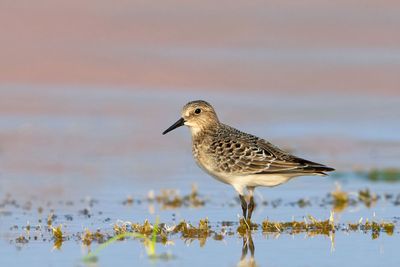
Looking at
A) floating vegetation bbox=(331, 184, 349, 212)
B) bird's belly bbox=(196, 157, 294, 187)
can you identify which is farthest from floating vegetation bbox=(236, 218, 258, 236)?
floating vegetation bbox=(331, 184, 349, 212)

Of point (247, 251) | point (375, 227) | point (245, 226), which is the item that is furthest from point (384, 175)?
point (247, 251)

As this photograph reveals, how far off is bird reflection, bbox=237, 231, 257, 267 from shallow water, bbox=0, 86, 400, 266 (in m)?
0.05

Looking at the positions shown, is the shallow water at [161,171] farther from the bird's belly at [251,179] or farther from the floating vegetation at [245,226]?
the bird's belly at [251,179]

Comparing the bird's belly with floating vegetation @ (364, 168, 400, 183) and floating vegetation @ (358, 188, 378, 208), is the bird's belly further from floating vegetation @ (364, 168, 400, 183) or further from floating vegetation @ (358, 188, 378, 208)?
floating vegetation @ (364, 168, 400, 183)

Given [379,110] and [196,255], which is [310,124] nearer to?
[379,110]

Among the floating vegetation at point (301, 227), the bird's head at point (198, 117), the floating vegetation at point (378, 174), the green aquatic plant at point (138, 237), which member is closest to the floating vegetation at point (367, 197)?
the floating vegetation at point (378, 174)

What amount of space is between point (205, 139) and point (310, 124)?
357 inches

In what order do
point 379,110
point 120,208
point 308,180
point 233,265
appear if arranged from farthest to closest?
1. point 379,110
2. point 308,180
3. point 120,208
4. point 233,265

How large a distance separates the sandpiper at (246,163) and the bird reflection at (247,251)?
1.21 metres

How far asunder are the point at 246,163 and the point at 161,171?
4993 mm

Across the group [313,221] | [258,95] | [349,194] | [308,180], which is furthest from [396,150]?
[313,221]

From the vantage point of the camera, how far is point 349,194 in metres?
15.4

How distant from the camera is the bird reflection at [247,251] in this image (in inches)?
391

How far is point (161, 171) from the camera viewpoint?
58.6 feet
